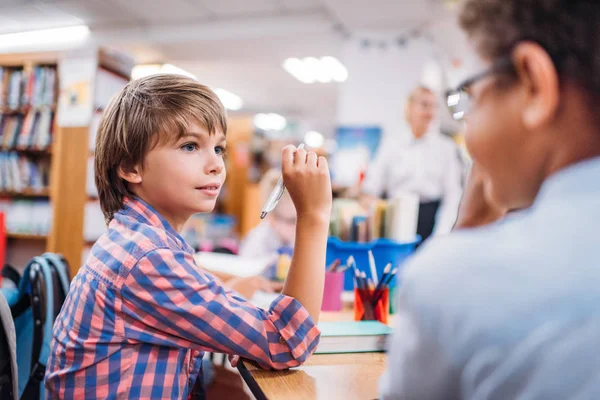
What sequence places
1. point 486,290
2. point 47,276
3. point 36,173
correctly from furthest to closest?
point 36,173 < point 47,276 < point 486,290

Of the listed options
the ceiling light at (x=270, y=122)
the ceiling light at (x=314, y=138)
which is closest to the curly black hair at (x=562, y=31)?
the ceiling light at (x=270, y=122)

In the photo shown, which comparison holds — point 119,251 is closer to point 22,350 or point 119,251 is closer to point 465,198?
point 465,198

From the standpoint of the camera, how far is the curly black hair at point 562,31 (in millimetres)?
451

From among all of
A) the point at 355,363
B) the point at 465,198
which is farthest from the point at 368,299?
the point at 465,198

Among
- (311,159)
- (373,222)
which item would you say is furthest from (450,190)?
(311,159)

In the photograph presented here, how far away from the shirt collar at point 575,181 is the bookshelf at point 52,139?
3623mm

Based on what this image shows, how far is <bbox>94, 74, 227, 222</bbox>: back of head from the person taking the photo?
3.14ft

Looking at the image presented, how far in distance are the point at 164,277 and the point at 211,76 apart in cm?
727

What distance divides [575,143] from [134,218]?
2.52ft

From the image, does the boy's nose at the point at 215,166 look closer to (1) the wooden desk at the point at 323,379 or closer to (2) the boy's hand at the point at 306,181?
(2) the boy's hand at the point at 306,181

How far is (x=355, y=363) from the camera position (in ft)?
3.02

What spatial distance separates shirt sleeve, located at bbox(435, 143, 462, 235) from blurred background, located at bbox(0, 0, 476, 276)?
11cm

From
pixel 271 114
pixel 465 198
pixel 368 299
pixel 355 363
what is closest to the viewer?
pixel 465 198

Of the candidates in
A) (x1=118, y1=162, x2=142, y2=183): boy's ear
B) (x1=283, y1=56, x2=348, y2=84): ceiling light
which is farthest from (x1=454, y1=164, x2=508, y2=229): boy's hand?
(x1=283, y1=56, x2=348, y2=84): ceiling light
